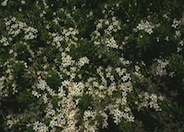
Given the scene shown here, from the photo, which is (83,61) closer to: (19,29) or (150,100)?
(150,100)

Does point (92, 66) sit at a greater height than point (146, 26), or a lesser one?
lesser

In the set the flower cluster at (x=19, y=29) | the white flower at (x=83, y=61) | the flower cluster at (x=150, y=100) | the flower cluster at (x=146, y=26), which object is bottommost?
the flower cluster at (x=150, y=100)

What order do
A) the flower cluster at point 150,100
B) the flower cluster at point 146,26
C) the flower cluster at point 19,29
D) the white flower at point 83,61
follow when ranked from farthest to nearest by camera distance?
the flower cluster at point 19,29 → the flower cluster at point 146,26 → the white flower at point 83,61 → the flower cluster at point 150,100

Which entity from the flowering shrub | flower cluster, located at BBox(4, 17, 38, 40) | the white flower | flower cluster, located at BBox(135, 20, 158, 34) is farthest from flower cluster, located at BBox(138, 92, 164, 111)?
flower cluster, located at BBox(4, 17, 38, 40)

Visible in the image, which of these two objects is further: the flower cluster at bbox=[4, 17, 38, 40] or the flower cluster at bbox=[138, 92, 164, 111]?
the flower cluster at bbox=[4, 17, 38, 40]

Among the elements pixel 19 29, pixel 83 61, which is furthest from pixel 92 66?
pixel 19 29

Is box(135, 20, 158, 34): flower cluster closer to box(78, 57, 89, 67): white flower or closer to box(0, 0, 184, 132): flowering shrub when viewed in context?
box(0, 0, 184, 132): flowering shrub

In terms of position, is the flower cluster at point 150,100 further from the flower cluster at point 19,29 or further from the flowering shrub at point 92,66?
the flower cluster at point 19,29

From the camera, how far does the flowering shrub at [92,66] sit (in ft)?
38.5

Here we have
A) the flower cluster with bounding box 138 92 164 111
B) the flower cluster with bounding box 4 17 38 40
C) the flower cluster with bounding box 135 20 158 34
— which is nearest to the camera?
the flower cluster with bounding box 138 92 164 111

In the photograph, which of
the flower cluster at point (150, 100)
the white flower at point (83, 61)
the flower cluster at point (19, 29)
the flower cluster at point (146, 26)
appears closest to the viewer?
the flower cluster at point (150, 100)

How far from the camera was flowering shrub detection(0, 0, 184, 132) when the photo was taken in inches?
462

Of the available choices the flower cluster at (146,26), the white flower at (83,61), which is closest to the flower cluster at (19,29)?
the white flower at (83,61)

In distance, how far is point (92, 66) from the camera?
12695 mm
